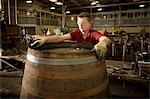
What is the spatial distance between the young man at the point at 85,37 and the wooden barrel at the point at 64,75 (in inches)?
6.2

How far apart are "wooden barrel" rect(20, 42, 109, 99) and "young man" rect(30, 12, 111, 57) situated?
16cm

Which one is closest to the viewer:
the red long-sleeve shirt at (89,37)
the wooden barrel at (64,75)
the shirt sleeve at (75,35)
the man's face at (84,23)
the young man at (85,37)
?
the wooden barrel at (64,75)

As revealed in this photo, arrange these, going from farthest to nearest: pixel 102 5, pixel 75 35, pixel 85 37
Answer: pixel 102 5
pixel 75 35
pixel 85 37

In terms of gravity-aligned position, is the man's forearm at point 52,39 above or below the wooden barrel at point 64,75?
above

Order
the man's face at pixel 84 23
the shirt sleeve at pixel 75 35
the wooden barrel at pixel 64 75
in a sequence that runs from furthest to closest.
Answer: the shirt sleeve at pixel 75 35, the man's face at pixel 84 23, the wooden barrel at pixel 64 75

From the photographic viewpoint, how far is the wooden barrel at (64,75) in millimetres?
1278

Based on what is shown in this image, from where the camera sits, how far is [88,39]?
1.98 metres

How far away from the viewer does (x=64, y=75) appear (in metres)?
1.28

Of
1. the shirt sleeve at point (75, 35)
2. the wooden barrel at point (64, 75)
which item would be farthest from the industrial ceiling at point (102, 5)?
the wooden barrel at point (64, 75)

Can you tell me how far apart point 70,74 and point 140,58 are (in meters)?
3.03

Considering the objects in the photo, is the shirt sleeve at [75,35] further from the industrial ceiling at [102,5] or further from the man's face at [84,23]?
the industrial ceiling at [102,5]

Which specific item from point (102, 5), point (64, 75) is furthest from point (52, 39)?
point (102, 5)

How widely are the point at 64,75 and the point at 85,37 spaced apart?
2.61ft

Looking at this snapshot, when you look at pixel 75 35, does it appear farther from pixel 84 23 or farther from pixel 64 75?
pixel 64 75
